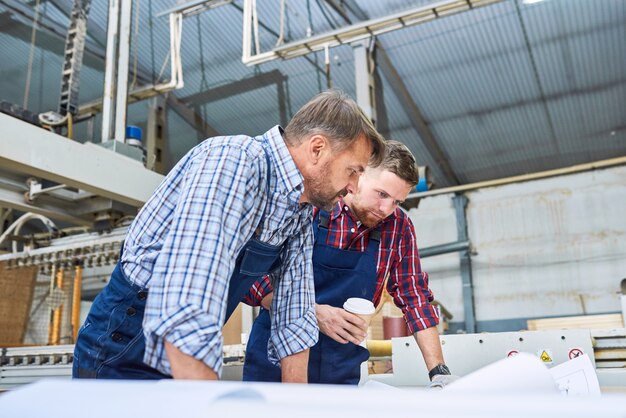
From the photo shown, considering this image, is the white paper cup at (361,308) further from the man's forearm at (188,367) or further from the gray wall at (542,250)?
the gray wall at (542,250)

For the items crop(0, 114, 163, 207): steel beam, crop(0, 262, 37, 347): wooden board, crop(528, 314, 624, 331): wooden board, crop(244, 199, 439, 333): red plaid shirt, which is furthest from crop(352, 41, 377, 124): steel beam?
crop(0, 262, 37, 347): wooden board

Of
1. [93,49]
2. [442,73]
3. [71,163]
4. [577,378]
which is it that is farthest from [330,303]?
[93,49]

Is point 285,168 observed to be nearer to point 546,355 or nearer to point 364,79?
point 546,355

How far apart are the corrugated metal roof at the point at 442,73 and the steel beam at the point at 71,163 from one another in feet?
7.27

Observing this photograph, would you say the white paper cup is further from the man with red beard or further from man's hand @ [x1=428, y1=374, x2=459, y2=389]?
man's hand @ [x1=428, y1=374, x2=459, y2=389]

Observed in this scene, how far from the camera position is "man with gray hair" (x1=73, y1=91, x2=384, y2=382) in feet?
2.53

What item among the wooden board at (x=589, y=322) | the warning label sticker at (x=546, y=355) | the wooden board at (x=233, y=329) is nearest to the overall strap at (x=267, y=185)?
the warning label sticker at (x=546, y=355)

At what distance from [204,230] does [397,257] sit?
41.0 inches

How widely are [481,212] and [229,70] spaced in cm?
347

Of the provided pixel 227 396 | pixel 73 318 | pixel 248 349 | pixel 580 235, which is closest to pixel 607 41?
pixel 580 235

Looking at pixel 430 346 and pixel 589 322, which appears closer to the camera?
pixel 430 346

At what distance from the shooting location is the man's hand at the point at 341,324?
136 cm

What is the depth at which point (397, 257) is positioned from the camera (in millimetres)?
1762

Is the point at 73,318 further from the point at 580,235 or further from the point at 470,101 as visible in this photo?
the point at 580,235
